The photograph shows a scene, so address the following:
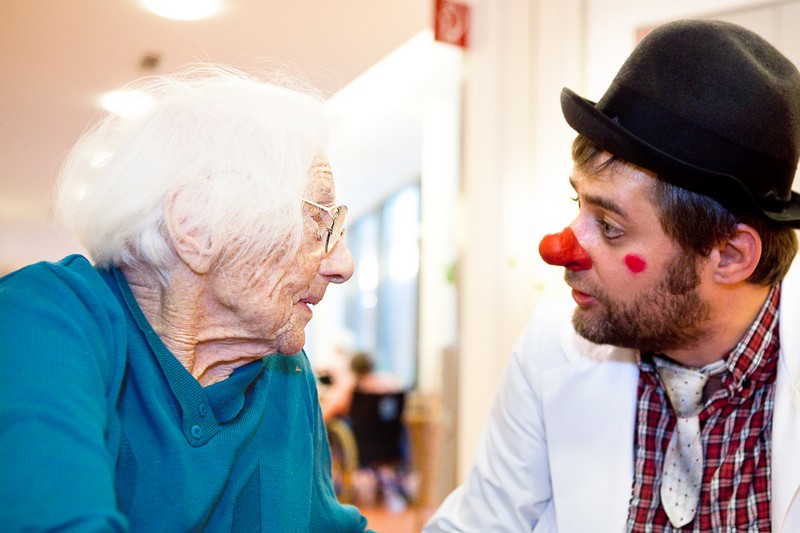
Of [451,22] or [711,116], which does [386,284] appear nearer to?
[451,22]

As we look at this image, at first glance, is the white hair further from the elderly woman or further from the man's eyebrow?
the man's eyebrow

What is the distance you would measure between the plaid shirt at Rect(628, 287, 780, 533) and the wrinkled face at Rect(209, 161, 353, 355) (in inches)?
31.3

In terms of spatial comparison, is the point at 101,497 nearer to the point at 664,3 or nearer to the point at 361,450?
the point at 664,3

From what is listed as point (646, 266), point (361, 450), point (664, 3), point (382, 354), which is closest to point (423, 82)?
point (664, 3)

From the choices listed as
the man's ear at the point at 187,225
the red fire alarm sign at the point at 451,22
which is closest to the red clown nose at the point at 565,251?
the man's ear at the point at 187,225

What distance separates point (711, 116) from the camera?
1.39 meters

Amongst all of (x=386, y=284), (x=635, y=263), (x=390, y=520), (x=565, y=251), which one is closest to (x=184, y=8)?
(x=565, y=251)

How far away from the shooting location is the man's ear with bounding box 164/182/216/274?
1094 mm

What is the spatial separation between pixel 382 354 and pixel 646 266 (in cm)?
980

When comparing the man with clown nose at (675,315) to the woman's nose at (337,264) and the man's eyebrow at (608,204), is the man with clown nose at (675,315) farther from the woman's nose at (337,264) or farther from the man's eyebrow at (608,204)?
the woman's nose at (337,264)

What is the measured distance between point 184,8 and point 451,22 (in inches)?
58.2

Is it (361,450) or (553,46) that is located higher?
(553,46)

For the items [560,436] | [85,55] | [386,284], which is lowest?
[560,436]

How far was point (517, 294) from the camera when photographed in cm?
300
